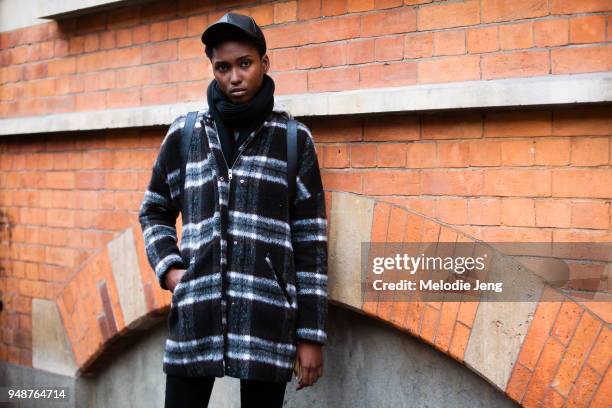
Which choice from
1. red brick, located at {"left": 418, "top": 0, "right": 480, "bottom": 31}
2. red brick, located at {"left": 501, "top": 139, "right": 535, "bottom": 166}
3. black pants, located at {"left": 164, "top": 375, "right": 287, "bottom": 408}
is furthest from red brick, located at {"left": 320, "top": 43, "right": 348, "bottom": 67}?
black pants, located at {"left": 164, "top": 375, "right": 287, "bottom": 408}

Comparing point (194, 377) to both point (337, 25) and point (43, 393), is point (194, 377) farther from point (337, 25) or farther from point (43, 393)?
point (43, 393)

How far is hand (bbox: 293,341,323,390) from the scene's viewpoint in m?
2.58

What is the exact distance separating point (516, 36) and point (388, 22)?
55 cm

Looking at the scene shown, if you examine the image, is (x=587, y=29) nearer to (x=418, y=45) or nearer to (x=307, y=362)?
(x=418, y=45)

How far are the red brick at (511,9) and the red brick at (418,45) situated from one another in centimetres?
23

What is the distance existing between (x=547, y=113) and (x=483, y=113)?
9.5 inches

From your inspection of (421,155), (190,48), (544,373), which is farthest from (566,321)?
(190,48)

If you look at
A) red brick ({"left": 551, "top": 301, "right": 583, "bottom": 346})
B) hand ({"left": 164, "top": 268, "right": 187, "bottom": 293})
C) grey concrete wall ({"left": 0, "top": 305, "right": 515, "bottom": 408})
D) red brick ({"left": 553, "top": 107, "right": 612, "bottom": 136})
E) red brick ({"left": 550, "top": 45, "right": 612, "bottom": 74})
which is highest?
red brick ({"left": 550, "top": 45, "right": 612, "bottom": 74})

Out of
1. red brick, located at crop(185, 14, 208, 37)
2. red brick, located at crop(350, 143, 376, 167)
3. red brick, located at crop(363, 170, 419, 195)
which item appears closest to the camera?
red brick, located at crop(363, 170, 419, 195)

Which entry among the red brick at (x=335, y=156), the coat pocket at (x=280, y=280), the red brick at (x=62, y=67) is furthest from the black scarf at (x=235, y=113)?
the red brick at (x=62, y=67)

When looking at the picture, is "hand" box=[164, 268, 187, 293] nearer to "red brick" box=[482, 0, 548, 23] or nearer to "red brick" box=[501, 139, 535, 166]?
"red brick" box=[501, 139, 535, 166]

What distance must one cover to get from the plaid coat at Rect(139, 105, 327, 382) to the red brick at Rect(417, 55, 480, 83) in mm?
583

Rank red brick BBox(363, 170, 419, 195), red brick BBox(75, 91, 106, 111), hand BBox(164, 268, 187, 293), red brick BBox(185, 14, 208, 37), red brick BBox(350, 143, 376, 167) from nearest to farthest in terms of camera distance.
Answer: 1. hand BBox(164, 268, 187, 293)
2. red brick BBox(363, 170, 419, 195)
3. red brick BBox(350, 143, 376, 167)
4. red brick BBox(185, 14, 208, 37)
5. red brick BBox(75, 91, 106, 111)

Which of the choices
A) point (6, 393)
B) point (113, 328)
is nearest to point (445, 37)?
point (113, 328)
